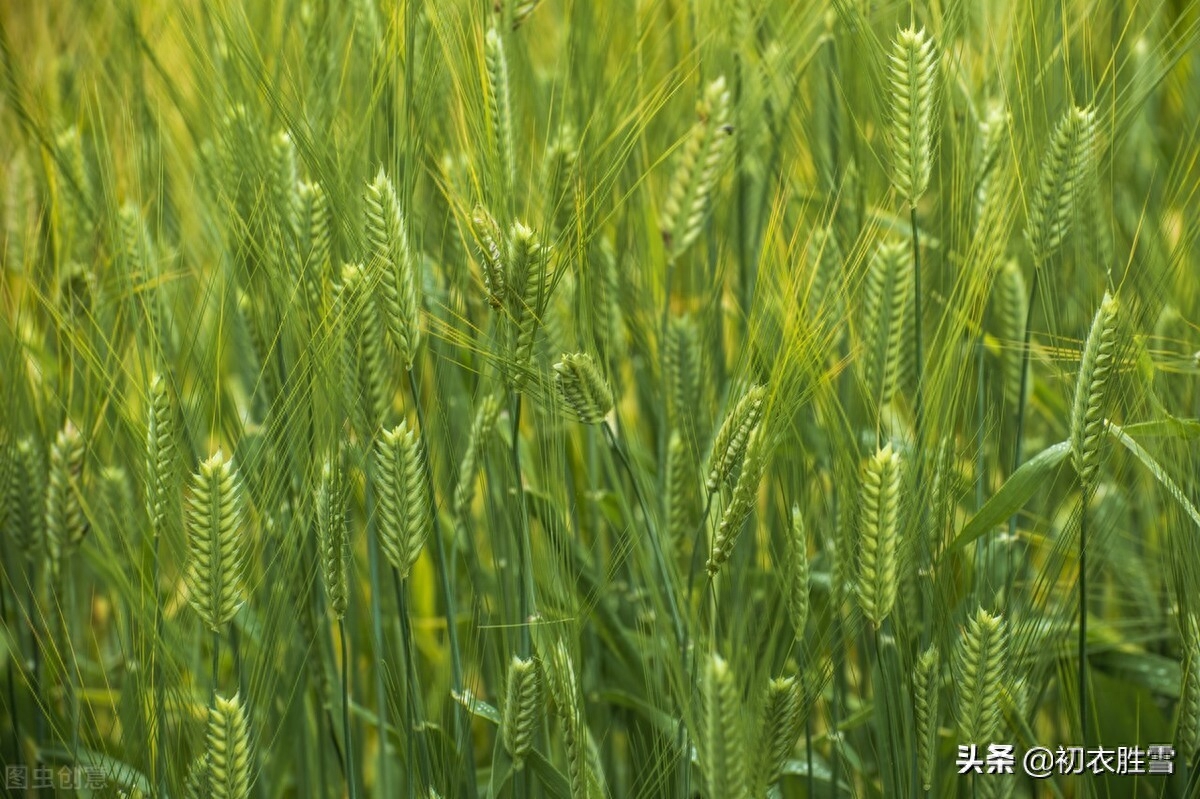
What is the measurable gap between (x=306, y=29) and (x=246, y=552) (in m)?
0.62

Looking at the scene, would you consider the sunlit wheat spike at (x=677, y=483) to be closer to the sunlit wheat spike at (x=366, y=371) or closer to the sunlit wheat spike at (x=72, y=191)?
the sunlit wheat spike at (x=366, y=371)

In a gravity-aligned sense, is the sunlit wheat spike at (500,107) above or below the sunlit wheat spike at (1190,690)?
above

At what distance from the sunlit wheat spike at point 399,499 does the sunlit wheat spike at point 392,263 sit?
66mm

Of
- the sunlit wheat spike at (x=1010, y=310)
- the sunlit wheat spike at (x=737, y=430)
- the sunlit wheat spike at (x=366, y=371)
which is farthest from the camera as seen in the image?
the sunlit wheat spike at (x=1010, y=310)

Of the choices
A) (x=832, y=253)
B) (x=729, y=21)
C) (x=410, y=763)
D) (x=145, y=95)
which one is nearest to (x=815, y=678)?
(x=410, y=763)

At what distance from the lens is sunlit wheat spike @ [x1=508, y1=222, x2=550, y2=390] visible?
2.96ft

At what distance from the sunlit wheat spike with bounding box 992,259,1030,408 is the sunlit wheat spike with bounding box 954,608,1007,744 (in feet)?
1.36

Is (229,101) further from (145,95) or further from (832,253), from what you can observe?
(832,253)

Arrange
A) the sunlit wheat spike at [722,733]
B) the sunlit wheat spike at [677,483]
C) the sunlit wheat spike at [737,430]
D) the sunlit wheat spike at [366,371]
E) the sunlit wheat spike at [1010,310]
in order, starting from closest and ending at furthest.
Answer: the sunlit wheat spike at [722,733] → the sunlit wheat spike at [737,430] → the sunlit wheat spike at [366,371] → the sunlit wheat spike at [677,483] → the sunlit wheat spike at [1010,310]

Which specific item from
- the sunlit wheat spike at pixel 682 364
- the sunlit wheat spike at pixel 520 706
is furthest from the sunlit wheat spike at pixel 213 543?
the sunlit wheat spike at pixel 682 364

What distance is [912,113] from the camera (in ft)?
3.29

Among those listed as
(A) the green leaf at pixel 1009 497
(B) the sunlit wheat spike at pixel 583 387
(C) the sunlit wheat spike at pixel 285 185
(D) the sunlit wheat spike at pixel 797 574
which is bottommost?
(D) the sunlit wheat spike at pixel 797 574

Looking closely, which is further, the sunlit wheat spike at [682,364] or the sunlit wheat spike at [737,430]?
the sunlit wheat spike at [682,364]

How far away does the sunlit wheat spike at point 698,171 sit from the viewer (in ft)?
3.96
